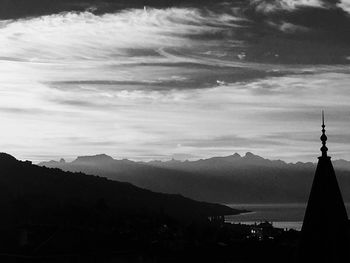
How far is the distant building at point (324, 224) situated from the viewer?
2138cm

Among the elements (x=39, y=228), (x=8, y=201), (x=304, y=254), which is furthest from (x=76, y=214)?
(x=304, y=254)

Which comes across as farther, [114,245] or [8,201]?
[8,201]

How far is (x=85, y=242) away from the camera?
76625 mm

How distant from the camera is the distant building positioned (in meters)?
21.4

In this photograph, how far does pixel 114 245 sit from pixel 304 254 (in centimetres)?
5899

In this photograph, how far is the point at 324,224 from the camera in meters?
21.5

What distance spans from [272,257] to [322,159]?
56.5 metres

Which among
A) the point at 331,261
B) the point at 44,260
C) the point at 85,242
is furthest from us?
the point at 85,242

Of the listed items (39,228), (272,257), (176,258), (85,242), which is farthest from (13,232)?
(272,257)

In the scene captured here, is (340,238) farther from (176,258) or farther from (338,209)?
(176,258)

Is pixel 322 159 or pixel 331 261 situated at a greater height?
pixel 322 159

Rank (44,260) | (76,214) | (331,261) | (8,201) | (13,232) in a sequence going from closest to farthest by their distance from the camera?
(331,261) < (44,260) < (13,232) < (76,214) < (8,201)

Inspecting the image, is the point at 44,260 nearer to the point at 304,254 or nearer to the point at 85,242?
the point at 85,242

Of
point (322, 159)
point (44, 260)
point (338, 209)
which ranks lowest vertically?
point (44, 260)
